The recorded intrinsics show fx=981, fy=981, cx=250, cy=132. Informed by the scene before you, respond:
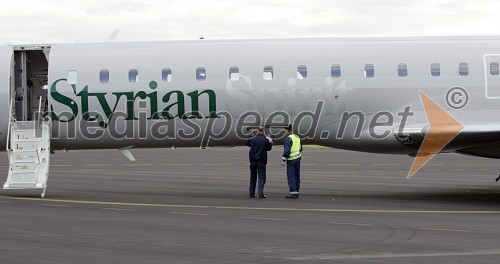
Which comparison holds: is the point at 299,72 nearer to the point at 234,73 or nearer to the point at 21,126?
the point at 234,73

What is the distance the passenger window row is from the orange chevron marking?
735mm

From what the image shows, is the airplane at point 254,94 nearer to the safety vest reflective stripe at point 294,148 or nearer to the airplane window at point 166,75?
the airplane window at point 166,75

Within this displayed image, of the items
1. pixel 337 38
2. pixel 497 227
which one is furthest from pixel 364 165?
pixel 497 227

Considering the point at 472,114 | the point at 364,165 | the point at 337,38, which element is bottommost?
the point at 364,165

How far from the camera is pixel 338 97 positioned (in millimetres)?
23938

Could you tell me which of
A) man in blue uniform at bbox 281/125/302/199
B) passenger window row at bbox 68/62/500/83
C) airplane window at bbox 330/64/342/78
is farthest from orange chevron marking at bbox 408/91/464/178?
man in blue uniform at bbox 281/125/302/199

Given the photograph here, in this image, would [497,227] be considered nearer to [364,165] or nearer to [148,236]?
[148,236]

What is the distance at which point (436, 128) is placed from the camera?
76.1 ft

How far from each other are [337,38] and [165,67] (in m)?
4.41

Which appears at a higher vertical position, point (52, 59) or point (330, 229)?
point (52, 59)

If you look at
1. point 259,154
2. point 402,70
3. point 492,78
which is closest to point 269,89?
point 259,154

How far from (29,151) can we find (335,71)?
310 inches

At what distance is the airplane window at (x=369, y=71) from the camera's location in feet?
78.7

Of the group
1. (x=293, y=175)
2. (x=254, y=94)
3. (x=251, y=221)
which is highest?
(x=254, y=94)
